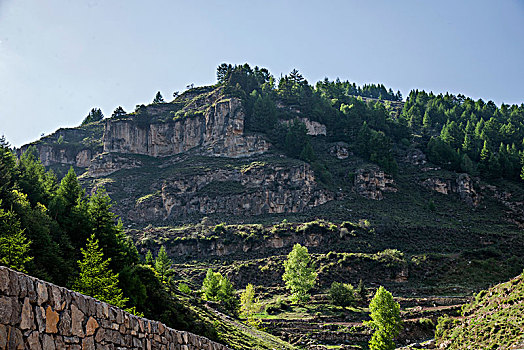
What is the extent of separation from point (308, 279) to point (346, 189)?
4339 cm

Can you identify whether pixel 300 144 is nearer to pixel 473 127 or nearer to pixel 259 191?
pixel 259 191

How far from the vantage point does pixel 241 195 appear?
10338 centimetres

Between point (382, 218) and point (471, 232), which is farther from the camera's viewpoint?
point (382, 218)

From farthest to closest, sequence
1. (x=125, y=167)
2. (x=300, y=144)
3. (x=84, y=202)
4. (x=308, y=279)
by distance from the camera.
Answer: (x=125, y=167) → (x=300, y=144) → (x=308, y=279) → (x=84, y=202)

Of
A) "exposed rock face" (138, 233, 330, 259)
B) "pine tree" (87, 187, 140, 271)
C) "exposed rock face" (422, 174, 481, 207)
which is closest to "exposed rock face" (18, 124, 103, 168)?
"exposed rock face" (138, 233, 330, 259)

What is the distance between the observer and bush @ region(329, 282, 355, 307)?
58.0m

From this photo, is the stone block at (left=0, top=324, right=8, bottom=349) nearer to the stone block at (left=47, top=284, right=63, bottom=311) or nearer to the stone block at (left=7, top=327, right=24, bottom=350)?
the stone block at (left=7, top=327, right=24, bottom=350)

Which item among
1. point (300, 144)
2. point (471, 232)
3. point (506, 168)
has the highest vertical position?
point (300, 144)

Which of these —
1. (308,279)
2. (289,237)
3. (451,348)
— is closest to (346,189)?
(289,237)

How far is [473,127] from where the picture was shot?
134 metres

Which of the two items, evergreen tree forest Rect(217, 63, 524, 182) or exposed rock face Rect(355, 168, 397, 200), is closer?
exposed rock face Rect(355, 168, 397, 200)

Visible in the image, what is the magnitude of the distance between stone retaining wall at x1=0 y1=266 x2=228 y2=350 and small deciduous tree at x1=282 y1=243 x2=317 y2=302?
56477 mm

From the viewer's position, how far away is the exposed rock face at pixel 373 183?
10294 centimetres

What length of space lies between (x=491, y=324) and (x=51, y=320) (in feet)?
103
